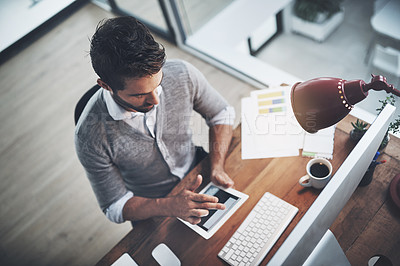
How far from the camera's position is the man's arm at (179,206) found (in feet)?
3.72

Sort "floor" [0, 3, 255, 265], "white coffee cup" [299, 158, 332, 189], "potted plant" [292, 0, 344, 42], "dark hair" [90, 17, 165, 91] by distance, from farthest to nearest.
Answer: "potted plant" [292, 0, 344, 42] → "floor" [0, 3, 255, 265] → "white coffee cup" [299, 158, 332, 189] → "dark hair" [90, 17, 165, 91]

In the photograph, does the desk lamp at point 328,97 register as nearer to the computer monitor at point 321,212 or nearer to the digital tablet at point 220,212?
the computer monitor at point 321,212

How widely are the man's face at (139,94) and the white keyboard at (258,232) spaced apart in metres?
0.55

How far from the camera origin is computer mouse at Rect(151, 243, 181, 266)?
1.12 metres

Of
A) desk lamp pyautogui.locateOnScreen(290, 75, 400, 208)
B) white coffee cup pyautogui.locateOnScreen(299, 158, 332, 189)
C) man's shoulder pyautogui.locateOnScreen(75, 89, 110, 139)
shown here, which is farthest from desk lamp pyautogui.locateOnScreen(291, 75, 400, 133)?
man's shoulder pyautogui.locateOnScreen(75, 89, 110, 139)

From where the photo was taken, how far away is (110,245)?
2164 millimetres

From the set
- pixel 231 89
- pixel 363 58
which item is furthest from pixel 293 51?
pixel 231 89

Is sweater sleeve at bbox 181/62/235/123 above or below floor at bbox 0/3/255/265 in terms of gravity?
above

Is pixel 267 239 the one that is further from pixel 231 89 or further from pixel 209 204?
pixel 231 89

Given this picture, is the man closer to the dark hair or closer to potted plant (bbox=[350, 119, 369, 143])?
the dark hair

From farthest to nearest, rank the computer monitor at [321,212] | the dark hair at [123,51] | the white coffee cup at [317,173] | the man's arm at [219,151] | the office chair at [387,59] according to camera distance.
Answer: the office chair at [387,59] < the man's arm at [219,151] < the white coffee cup at [317,173] < the dark hair at [123,51] < the computer monitor at [321,212]

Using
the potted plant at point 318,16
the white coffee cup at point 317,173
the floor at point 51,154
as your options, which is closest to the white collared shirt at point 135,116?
the white coffee cup at point 317,173

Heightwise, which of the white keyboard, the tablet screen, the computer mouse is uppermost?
the tablet screen

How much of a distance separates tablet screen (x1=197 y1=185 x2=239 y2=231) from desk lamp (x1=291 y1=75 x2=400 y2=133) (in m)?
0.47
